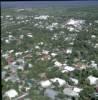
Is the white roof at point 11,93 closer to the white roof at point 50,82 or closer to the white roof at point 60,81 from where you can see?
the white roof at point 50,82

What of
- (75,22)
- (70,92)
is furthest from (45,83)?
(75,22)

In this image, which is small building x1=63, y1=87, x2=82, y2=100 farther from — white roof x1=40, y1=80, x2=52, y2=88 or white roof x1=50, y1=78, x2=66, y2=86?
white roof x1=40, y1=80, x2=52, y2=88

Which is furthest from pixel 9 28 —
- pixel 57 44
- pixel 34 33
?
pixel 57 44

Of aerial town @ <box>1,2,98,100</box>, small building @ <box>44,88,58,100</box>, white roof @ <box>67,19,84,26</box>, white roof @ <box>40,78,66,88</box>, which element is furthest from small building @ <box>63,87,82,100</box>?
white roof @ <box>67,19,84,26</box>

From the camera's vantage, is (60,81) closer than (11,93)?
No

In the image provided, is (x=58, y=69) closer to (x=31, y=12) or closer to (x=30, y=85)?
(x=30, y=85)

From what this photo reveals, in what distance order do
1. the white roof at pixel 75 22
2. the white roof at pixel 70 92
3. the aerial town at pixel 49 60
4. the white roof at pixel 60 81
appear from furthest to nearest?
the white roof at pixel 75 22
the white roof at pixel 60 81
the aerial town at pixel 49 60
the white roof at pixel 70 92

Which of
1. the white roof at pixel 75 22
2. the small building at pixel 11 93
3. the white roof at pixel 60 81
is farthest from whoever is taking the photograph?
the white roof at pixel 75 22

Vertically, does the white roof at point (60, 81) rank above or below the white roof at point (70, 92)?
above

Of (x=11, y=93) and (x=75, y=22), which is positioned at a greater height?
(x=75, y=22)

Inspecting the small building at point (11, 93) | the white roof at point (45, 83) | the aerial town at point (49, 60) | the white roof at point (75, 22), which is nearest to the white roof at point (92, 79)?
the aerial town at point (49, 60)

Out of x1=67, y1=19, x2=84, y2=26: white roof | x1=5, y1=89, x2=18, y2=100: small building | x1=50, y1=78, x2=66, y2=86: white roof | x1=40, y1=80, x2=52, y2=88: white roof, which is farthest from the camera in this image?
x1=67, y1=19, x2=84, y2=26: white roof

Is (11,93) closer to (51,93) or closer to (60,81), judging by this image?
(51,93)
